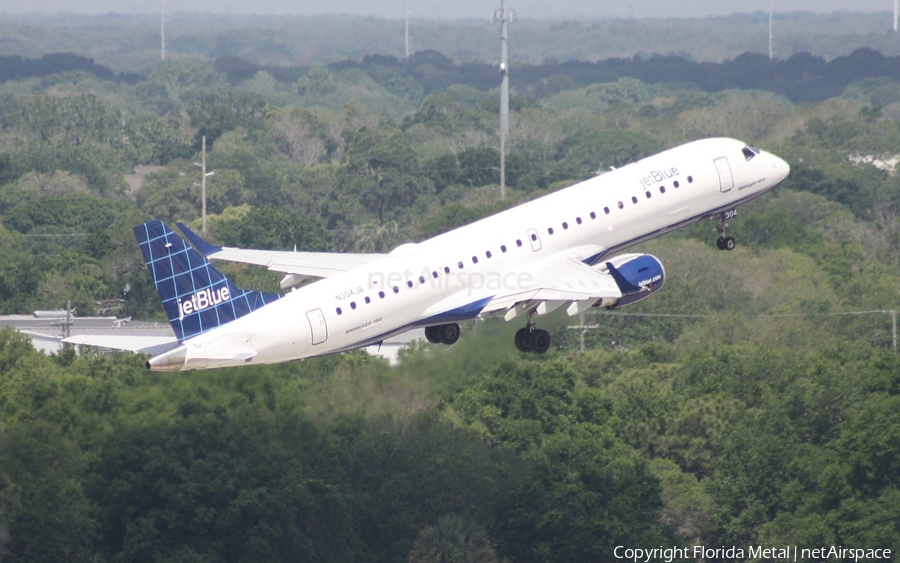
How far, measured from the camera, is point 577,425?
95750mm

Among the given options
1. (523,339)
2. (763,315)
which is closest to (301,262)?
(523,339)

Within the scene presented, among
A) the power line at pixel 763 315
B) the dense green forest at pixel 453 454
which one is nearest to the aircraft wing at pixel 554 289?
the dense green forest at pixel 453 454

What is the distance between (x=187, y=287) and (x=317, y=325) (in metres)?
4.52

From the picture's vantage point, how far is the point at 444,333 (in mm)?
63875

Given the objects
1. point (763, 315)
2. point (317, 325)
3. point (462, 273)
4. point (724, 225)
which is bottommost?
point (317, 325)

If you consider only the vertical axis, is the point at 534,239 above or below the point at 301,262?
above

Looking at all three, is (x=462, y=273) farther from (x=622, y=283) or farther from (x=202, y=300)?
(x=202, y=300)

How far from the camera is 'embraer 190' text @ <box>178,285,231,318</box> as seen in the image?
54.5 metres

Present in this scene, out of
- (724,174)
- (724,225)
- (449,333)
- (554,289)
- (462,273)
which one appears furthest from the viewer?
(724,225)

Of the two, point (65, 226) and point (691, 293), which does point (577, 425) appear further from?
point (65, 226)

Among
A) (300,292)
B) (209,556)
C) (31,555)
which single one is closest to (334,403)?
(209,556)

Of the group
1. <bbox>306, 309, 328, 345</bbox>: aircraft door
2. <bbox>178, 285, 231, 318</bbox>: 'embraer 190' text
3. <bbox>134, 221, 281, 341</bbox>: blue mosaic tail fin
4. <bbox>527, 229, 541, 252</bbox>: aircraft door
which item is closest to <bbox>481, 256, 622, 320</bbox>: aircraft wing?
<bbox>527, 229, 541, 252</bbox>: aircraft door

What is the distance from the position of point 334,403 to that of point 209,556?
1103cm

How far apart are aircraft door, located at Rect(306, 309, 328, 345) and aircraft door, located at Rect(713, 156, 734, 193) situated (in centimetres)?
1929
